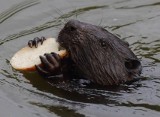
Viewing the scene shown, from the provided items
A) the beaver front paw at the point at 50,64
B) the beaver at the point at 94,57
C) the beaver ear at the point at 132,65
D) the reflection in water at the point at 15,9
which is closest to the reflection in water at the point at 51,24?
the reflection in water at the point at 15,9

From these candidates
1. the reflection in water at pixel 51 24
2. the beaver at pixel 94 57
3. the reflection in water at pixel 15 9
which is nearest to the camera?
the beaver at pixel 94 57

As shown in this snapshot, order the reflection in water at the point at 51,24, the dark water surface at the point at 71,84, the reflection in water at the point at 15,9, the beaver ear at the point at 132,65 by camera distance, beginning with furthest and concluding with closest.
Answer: the reflection in water at the point at 15,9
the reflection in water at the point at 51,24
the beaver ear at the point at 132,65
the dark water surface at the point at 71,84

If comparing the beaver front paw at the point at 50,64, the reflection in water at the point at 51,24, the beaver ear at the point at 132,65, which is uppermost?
the reflection in water at the point at 51,24

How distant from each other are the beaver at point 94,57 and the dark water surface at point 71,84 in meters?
0.15

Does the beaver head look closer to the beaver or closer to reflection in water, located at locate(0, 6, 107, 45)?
the beaver

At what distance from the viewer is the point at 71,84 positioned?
6.62 meters

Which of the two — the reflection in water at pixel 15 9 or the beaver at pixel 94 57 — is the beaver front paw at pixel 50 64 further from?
the reflection in water at pixel 15 9

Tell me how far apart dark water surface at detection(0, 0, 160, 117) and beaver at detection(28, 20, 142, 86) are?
5.8 inches

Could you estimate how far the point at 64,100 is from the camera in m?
6.38

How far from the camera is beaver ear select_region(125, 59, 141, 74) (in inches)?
261

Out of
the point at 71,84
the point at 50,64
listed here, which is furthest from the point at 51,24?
the point at 50,64

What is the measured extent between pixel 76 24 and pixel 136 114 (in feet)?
3.65

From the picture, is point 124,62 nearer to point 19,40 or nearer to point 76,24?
point 76,24

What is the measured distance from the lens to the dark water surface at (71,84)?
6211mm
